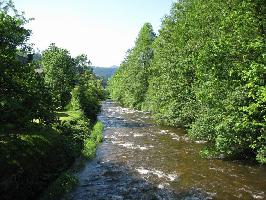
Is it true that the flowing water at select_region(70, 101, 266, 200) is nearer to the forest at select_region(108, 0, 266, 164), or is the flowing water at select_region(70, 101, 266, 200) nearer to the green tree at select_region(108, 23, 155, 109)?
the forest at select_region(108, 0, 266, 164)

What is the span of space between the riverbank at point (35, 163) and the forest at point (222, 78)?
11.3 m

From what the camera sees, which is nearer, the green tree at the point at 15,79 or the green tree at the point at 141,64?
the green tree at the point at 15,79

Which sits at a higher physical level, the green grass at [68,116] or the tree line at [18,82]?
the tree line at [18,82]

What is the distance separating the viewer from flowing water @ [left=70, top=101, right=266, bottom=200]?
829 inches

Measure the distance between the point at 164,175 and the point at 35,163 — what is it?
9644 mm

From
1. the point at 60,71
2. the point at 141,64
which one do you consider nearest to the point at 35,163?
the point at 60,71

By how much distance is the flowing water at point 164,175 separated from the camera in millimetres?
21047

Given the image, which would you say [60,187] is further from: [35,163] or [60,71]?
[60,71]

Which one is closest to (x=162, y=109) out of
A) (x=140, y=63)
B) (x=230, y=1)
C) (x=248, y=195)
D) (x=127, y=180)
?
(x=230, y=1)

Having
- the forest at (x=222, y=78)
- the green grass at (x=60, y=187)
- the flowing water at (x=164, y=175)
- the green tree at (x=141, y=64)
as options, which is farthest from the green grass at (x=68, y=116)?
the green tree at (x=141, y=64)

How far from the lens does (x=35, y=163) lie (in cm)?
1975

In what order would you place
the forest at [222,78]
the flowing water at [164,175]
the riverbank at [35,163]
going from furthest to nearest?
the forest at [222,78]
the flowing water at [164,175]
the riverbank at [35,163]

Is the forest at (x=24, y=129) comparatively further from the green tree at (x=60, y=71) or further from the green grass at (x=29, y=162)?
the green tree at (x=60, y=71)

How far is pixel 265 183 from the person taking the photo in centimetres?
2266
